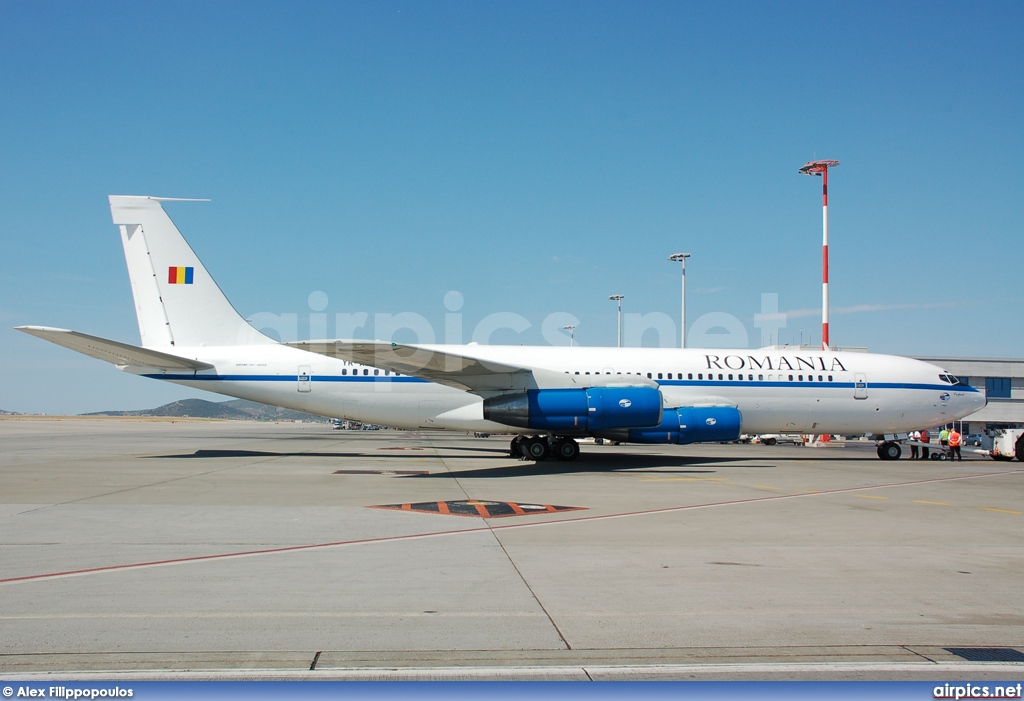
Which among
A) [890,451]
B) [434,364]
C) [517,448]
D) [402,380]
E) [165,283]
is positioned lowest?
[890,451]

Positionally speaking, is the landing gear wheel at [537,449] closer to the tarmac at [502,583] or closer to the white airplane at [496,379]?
the white airplane at [496,379]

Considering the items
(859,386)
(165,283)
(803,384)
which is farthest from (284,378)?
(859,386)

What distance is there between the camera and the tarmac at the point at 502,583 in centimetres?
464

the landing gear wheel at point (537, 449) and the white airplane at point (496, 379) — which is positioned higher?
the white airplane at point (496, 379)

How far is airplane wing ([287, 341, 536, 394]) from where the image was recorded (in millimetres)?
18234

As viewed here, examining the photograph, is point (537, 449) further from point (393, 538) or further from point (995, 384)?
point (995, 384)

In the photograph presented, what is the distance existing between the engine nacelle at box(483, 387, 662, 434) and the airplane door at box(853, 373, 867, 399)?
8940 mm

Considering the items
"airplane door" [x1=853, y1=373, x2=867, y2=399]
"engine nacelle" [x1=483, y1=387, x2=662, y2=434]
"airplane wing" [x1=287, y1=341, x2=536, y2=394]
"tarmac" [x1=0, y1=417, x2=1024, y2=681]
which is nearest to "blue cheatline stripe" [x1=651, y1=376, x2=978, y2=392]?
"airplane door" [x1=853, y1=373, x2=867, y2=399]

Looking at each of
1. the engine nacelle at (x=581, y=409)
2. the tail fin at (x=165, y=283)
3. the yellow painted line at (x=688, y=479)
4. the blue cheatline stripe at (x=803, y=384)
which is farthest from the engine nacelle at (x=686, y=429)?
the tail fin at (x=165, y=283)

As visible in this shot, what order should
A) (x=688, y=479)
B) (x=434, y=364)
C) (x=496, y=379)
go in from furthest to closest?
(x=496, y=379)
(x=434, y=364)
(x=688, y=479)

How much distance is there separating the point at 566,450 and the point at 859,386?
10955mm

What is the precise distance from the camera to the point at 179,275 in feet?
76.4

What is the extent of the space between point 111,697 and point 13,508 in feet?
32.7

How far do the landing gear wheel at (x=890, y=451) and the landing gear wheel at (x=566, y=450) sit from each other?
12749 millimetres
